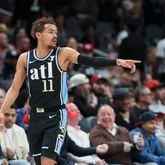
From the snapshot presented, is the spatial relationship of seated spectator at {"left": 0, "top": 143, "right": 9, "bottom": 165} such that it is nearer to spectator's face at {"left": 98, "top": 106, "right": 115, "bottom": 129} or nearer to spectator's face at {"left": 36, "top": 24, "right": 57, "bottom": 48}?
spectator's face at {"left": 36, "top": 24, "right": 57, "bottom": 48}

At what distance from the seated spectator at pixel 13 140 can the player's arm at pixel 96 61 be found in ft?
5.46

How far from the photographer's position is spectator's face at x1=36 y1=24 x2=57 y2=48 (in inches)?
316

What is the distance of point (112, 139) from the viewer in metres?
10.2

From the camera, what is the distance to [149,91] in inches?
509

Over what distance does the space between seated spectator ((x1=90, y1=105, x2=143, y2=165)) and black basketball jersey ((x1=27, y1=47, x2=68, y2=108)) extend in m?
2.03

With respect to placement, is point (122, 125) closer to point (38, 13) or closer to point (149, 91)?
point (149, 91)

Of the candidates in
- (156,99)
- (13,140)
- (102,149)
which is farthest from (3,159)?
(156,99)

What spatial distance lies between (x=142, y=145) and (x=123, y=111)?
1.74m

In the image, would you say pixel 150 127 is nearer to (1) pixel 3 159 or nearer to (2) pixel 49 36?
(1) pixel 3 159

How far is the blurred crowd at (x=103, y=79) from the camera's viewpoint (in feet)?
33.0

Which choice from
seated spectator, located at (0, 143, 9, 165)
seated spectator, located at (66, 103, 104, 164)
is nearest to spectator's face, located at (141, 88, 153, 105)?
seated spectator, located at (66, 103, 104, 164)

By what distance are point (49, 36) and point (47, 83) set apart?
0.50 m

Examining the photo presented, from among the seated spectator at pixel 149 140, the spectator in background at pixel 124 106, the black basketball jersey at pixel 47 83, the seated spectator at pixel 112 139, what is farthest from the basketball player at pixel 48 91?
the spectator in background at pixel 124 106

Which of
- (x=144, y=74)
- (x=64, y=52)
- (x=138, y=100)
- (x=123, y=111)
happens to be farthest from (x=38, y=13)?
(x=64, y=52)
